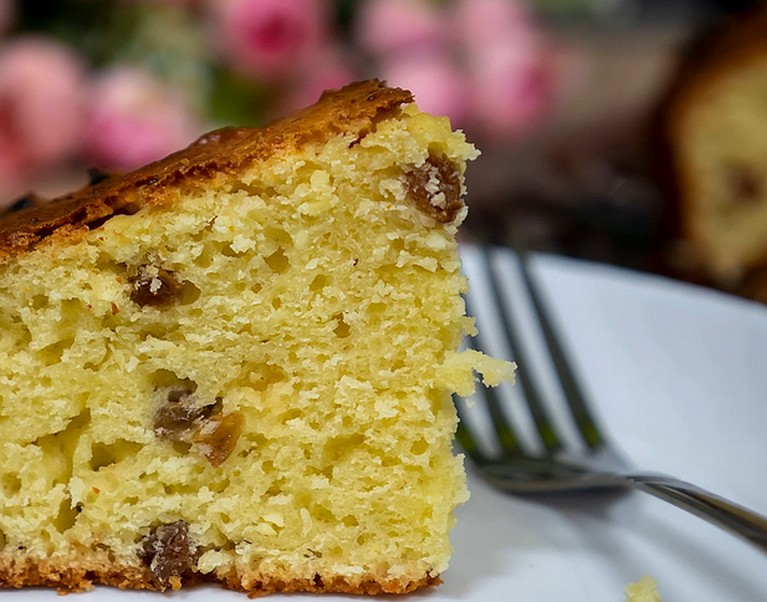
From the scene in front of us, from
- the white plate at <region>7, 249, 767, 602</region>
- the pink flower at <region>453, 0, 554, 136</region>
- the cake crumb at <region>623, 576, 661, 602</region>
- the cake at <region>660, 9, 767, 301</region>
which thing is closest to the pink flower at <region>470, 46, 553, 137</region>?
the pink flower at <region>453, 0, 554, 136</region>

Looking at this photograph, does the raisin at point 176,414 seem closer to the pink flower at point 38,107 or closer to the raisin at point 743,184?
the pink flower at point 38,107

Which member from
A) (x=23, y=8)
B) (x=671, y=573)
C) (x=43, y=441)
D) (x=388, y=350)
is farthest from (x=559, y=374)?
(x=23, y=8)

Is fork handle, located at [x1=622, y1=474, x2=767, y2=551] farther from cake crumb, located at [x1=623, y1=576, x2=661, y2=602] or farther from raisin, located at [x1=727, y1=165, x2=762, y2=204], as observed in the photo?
raisin, located at [x1=727, y1=165, x2=762, y2=204]

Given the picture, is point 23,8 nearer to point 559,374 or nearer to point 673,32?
point 559,374

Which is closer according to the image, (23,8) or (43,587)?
(43,587)

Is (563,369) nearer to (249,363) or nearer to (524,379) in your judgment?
(524,379)

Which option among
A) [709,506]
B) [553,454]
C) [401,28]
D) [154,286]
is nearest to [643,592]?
[709,506]
